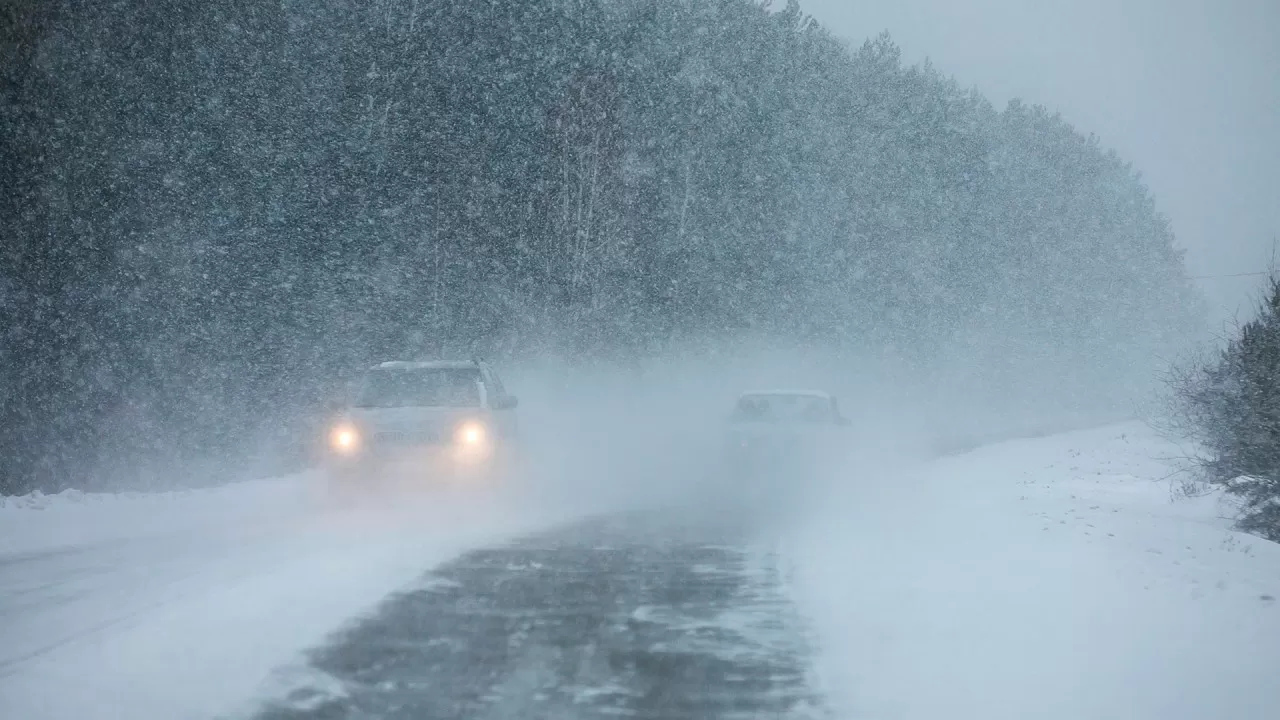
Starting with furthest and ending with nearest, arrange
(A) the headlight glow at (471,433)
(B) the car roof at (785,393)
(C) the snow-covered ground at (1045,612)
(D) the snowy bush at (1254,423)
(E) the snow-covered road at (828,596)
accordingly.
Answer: (B) the car roof at (785,393), (A) the headlight glow at (471,433), (D) the snowy bush at (1254,423), (E) the snow-covered road at (828,596), (C) the snow-covered ground at (1045,612)

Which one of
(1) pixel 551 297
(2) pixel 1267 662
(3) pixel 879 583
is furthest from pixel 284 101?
(2) pixel 1267 662

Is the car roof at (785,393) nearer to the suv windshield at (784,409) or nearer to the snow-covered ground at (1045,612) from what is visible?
the suv windshield at (784,409)

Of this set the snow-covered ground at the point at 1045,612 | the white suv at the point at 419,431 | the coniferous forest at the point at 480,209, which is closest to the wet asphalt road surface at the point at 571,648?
the snow-covered ground at the point at 1045,612

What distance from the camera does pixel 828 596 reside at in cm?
966

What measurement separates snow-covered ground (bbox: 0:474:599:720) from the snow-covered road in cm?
3

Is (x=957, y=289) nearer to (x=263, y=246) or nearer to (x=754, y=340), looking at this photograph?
(x=754, y=340)

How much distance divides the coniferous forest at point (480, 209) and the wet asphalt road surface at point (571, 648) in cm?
735

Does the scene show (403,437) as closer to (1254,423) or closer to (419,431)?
(419,431)

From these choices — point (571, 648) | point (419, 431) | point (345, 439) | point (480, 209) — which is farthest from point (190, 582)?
point (480, 209)

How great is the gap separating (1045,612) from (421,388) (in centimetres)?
971

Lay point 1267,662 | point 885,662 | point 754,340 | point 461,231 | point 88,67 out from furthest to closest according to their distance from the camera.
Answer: point 754,340 → point 461,231 → point 88,67 → point 885,662 → point 1267,662

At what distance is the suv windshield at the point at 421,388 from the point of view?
51.4ft

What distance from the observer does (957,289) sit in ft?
206

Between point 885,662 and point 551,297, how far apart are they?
28.8 metres
